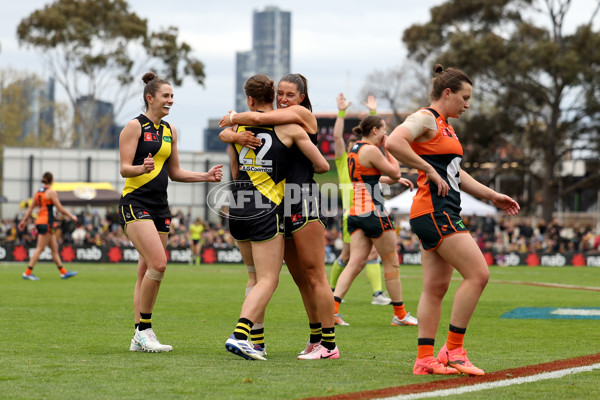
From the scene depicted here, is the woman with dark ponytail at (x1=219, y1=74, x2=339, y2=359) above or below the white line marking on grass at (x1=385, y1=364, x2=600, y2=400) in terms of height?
above

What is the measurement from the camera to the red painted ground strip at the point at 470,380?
189 inches

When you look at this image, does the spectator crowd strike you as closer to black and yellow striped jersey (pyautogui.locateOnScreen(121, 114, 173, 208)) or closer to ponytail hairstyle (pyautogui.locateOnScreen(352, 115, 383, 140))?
ponytail hairstyle (pyautogui.locateOnScreen(352, 115, 383, 140))

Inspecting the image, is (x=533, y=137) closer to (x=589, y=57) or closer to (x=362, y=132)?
(x=589, y=57)

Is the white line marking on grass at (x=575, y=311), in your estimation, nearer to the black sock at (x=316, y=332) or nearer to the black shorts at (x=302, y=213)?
the black sock at (x=316, y=332)

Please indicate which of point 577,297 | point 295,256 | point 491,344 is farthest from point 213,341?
point 577,297

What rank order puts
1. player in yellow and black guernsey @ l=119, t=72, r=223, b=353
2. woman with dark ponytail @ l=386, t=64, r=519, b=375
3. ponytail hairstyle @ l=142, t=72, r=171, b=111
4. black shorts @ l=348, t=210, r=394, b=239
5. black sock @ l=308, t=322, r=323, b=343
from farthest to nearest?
1. black shorts @ l=348, t=210, r=394, b=239
2. ponytail hairstyle @ l=142, t=72, r=171, b=111
3. player in yellow and black guernsey @ l=119, t=72, r=223, b=353
4. black sock @ l=308, t=322, r=323, b=343
5. woman with dark ponytail @ l=386, t=64, r=519, b=375

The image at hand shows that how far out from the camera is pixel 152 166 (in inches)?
266

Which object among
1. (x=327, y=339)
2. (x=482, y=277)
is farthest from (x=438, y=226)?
(x=327, y=339)

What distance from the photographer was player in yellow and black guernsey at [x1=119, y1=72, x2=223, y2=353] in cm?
693

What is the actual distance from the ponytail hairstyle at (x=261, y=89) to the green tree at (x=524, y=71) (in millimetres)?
36544

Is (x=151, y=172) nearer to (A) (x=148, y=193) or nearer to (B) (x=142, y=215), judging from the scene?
(A) (x=148, y=193)

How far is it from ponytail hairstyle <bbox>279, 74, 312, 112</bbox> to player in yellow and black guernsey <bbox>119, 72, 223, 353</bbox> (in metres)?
0.94

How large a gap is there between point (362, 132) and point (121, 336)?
3.37m

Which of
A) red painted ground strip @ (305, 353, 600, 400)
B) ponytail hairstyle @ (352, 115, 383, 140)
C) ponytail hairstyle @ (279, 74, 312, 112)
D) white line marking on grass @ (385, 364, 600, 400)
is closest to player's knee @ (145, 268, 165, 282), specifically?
ponytail hairstyle @ (279, 74, 312, 112)
